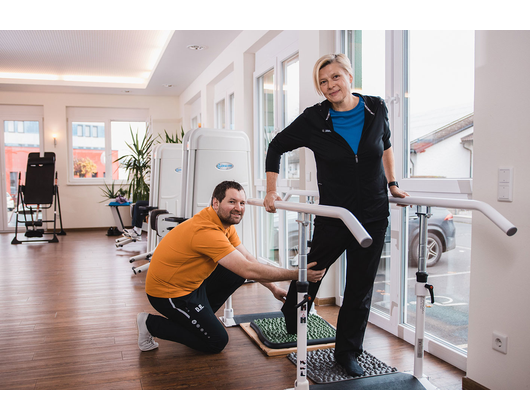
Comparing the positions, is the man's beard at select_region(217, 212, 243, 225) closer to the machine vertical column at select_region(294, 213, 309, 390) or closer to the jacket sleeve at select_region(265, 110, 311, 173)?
the jacket sleeve at select_region(265, 110, 311, 173)

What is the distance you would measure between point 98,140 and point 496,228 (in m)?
8.40

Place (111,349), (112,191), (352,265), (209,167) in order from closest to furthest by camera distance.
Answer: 1. (352,265)
2. (111,349)
3. (209,167)
4. (112,191)

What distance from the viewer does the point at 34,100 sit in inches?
330

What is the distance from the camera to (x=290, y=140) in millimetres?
2109

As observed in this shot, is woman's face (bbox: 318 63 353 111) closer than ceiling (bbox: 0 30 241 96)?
Yes

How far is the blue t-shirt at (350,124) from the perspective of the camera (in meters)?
1.95

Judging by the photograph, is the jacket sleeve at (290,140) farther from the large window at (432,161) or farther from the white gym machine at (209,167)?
the white gym machine at (209,167)

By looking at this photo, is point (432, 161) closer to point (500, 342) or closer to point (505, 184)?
point (505, 184)

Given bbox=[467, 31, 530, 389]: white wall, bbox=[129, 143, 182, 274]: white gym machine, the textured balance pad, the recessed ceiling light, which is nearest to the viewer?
bbox=[467, 31, 530, 389]: white wall

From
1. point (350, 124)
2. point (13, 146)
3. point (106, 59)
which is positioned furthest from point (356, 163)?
point (13, 146)

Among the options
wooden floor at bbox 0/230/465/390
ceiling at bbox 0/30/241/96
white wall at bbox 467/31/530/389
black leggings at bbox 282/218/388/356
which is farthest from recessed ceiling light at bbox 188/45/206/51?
white wall at bbox 467/31/530/389

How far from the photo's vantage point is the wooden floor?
2.11 meters

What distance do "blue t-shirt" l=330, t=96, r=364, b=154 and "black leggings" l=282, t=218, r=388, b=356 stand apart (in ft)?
1.25

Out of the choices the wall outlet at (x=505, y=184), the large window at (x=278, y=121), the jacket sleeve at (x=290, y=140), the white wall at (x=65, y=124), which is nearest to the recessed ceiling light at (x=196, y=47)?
the large window at (x=278, y=121)
